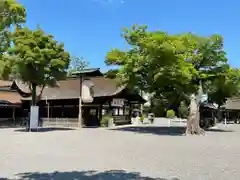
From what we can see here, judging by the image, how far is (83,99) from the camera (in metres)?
31.7

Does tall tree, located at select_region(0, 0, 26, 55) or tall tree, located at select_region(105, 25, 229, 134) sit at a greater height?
tall tree, located at select_region(105, 25, 229, 134)

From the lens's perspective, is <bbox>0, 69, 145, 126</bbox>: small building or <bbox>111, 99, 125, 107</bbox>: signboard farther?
<bbox>111, 99, 125, 107</bbox>: signboard

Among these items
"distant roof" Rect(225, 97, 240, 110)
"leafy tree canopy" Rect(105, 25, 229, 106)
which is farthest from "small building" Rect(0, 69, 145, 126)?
"distant roof" Rect(225, 97, 240, 110)

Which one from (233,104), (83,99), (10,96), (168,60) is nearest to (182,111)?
(233,104)

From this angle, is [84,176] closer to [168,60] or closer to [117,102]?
[168,60]

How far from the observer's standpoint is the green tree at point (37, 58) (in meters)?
24.1

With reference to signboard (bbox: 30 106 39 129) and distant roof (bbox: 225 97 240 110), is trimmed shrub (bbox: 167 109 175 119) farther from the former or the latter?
signboard (bbox: 30 106 39 129)

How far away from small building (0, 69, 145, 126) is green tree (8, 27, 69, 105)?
5.01 m

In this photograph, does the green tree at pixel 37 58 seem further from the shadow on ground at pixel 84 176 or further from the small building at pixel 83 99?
the shadow on ground at pixel 84 176

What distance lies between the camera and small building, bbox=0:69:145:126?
31.7 meters

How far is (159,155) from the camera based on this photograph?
11375 mm

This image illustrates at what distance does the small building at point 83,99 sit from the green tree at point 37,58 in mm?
5010

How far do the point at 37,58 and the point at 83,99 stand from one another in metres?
8.74

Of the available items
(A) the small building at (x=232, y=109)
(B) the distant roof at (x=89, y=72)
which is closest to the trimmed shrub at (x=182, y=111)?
(A) the small building at (x=232, y=109)
